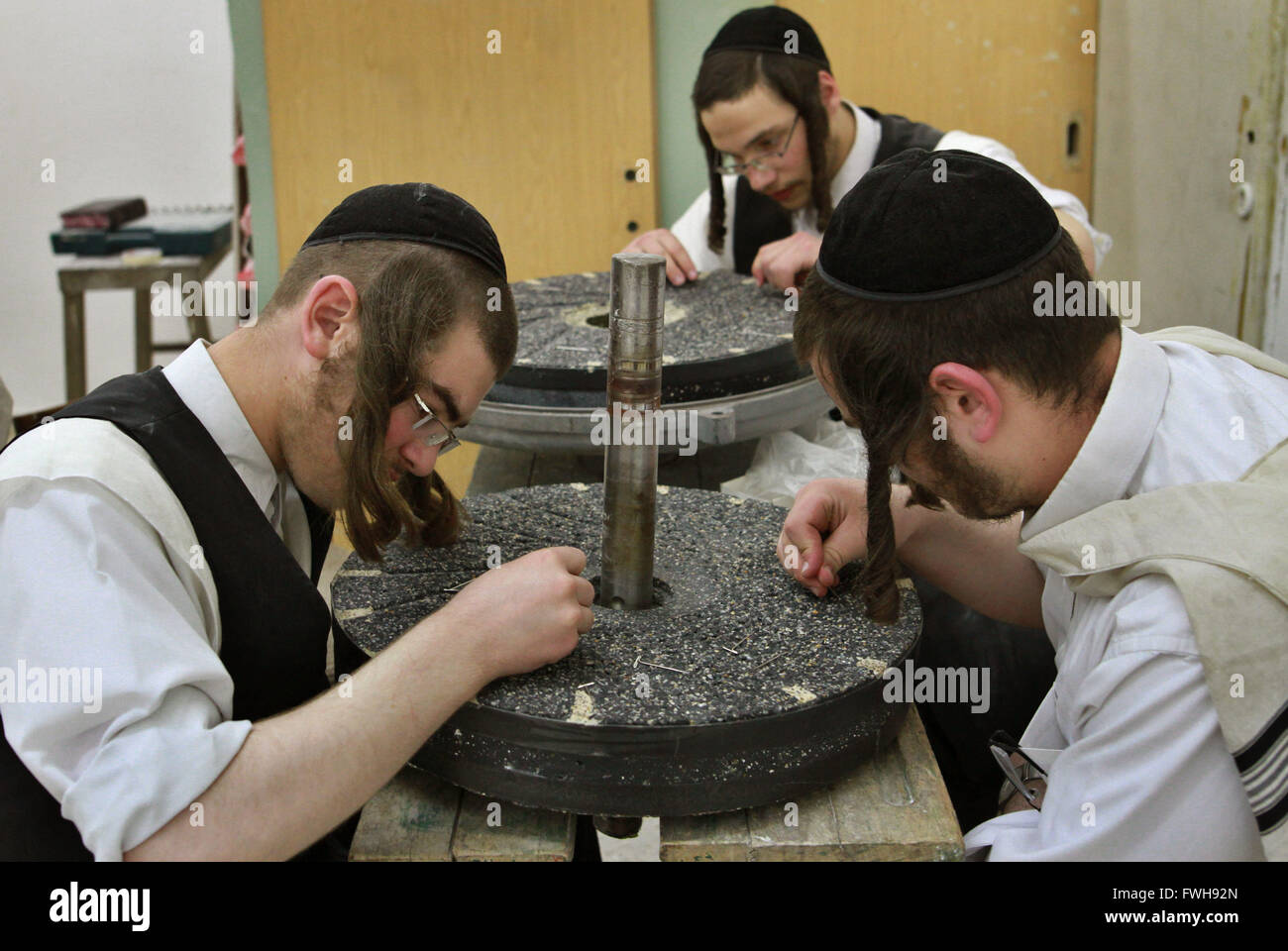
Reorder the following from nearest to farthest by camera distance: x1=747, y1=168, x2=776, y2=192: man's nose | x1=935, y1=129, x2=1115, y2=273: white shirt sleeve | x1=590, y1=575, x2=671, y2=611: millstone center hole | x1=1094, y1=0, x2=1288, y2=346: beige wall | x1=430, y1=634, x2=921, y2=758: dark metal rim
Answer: x1=430, y1=634, x2=921, y2=758: dark metal rim, x1=590, y1=575, x2=671, y2=611: millstone center hole, x1=1094, y1=0, x2=1288, y2=346: beige wall, x1=935, y1=129, x2=1115, y2=273: white shirt sleeve, x1=747, y1=168, x2=776, y2=192: man's nose

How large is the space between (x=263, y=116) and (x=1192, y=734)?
115 inches

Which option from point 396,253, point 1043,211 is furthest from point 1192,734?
point 396,253

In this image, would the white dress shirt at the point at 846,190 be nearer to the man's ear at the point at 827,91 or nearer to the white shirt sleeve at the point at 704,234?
the white shirt sleeve at the point at 704,234

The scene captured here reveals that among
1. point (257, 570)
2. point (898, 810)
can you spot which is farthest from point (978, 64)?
point (257, 570)

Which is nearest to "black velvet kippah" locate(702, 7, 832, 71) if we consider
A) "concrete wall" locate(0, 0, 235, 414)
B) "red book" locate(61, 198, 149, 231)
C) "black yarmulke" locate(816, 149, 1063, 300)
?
"black yarmulke" locate(816, 149, 1063, 300)

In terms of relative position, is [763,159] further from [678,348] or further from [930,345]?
[930,345]

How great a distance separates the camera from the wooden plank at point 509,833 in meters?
1.09

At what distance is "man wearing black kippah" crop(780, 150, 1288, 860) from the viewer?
99 cm

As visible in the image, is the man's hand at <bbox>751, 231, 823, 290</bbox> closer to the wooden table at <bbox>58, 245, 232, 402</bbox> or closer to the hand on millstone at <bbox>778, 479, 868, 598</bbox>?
the hand on millstone at <bbox>778, 479, 868, 598</bbox>

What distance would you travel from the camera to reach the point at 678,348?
1.98m

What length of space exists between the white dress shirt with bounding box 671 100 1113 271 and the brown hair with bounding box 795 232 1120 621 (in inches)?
47.2

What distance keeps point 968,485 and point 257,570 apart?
719 mm

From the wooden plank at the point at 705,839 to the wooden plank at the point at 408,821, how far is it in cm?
21

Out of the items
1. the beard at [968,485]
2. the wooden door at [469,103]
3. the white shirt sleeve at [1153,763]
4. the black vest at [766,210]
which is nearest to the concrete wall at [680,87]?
the wooden door at [469,103]
